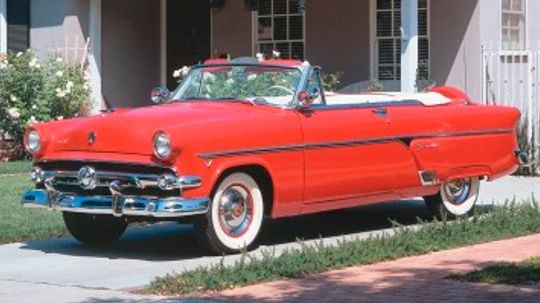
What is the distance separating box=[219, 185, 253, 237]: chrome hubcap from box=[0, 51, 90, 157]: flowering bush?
8193mm

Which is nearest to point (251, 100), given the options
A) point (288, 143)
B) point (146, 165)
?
point (288, 143)

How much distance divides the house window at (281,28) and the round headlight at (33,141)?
30.6ft

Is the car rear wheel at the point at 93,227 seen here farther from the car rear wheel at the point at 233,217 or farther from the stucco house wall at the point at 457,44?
the stucco house wall at the point at 457,44

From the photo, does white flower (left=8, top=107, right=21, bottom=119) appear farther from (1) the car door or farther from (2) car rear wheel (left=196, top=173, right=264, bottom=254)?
(2) car rear wheel (left=196, top=173, right=264, bottom=254)

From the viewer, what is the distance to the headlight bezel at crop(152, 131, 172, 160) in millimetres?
9070

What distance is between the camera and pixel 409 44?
16.0 m

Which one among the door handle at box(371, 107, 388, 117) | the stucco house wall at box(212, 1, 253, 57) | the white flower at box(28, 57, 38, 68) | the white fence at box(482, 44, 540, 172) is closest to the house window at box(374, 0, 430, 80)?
the white fence at box(482, 44, 540, 172)

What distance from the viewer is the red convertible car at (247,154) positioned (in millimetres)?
9266

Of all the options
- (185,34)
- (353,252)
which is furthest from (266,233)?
(185,34)

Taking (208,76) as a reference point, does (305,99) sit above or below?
below

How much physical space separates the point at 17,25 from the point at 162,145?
1089 centimetres

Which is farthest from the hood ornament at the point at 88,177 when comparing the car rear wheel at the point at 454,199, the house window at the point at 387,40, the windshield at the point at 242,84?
the house window at the point at 387,40

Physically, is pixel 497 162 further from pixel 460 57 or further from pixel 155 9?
pixel 155 9

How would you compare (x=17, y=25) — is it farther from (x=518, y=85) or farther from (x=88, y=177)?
(x=88, y=177)
